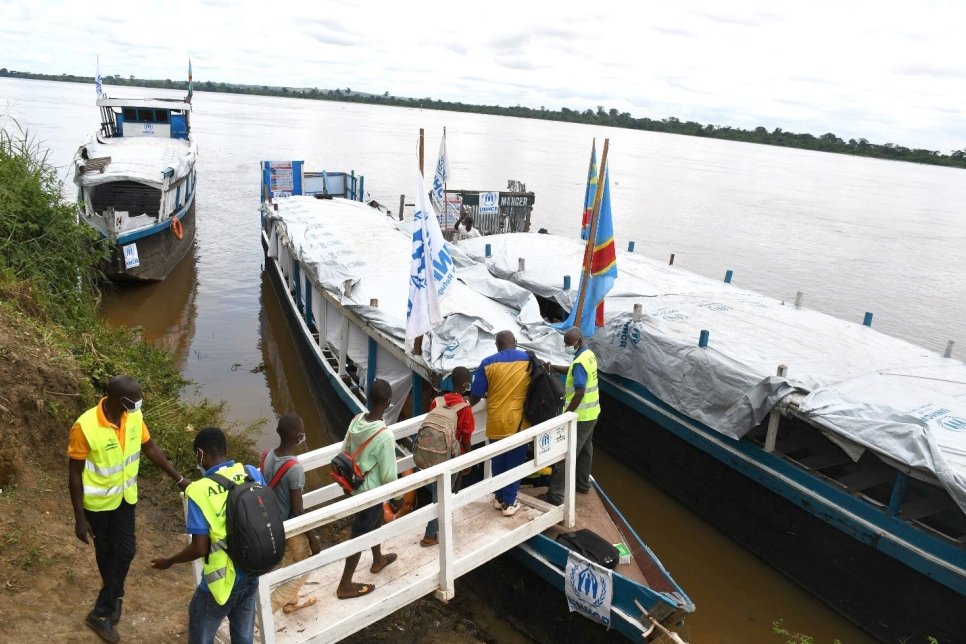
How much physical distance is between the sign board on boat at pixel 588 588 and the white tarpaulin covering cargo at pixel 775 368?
325 cm

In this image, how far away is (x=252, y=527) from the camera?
3615 millimetres

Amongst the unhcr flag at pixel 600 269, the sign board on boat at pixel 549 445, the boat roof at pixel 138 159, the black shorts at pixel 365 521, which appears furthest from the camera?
the boat roof at pixel 138 159

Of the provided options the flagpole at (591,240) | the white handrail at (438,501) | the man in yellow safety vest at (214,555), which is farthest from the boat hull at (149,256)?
the man in yellow safety vest at (214,555)

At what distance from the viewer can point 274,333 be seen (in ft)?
50.1

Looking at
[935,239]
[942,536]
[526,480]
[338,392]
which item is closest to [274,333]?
[338,392]

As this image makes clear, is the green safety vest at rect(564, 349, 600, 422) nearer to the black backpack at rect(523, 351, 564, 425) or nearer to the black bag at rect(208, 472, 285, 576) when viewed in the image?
the black backpack at rect(523, 351, 564, 425)

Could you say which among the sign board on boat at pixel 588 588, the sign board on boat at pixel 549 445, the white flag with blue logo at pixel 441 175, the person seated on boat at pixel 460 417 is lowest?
the sign board on boat at pixel 588 588

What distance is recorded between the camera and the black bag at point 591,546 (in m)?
5.55

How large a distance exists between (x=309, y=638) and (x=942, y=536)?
5.81m

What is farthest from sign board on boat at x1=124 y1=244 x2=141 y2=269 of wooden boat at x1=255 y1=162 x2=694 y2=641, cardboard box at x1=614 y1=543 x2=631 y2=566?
cardboard box at x1=614 y1=543 x2=631 y2=566

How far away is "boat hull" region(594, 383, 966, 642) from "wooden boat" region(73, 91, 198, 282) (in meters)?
10.7

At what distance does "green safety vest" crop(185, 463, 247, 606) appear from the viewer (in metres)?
3.68

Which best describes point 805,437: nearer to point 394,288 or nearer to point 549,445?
point 549,445

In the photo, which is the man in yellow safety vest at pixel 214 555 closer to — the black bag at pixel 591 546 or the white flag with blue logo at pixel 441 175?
the black bag at pixel 591 546
